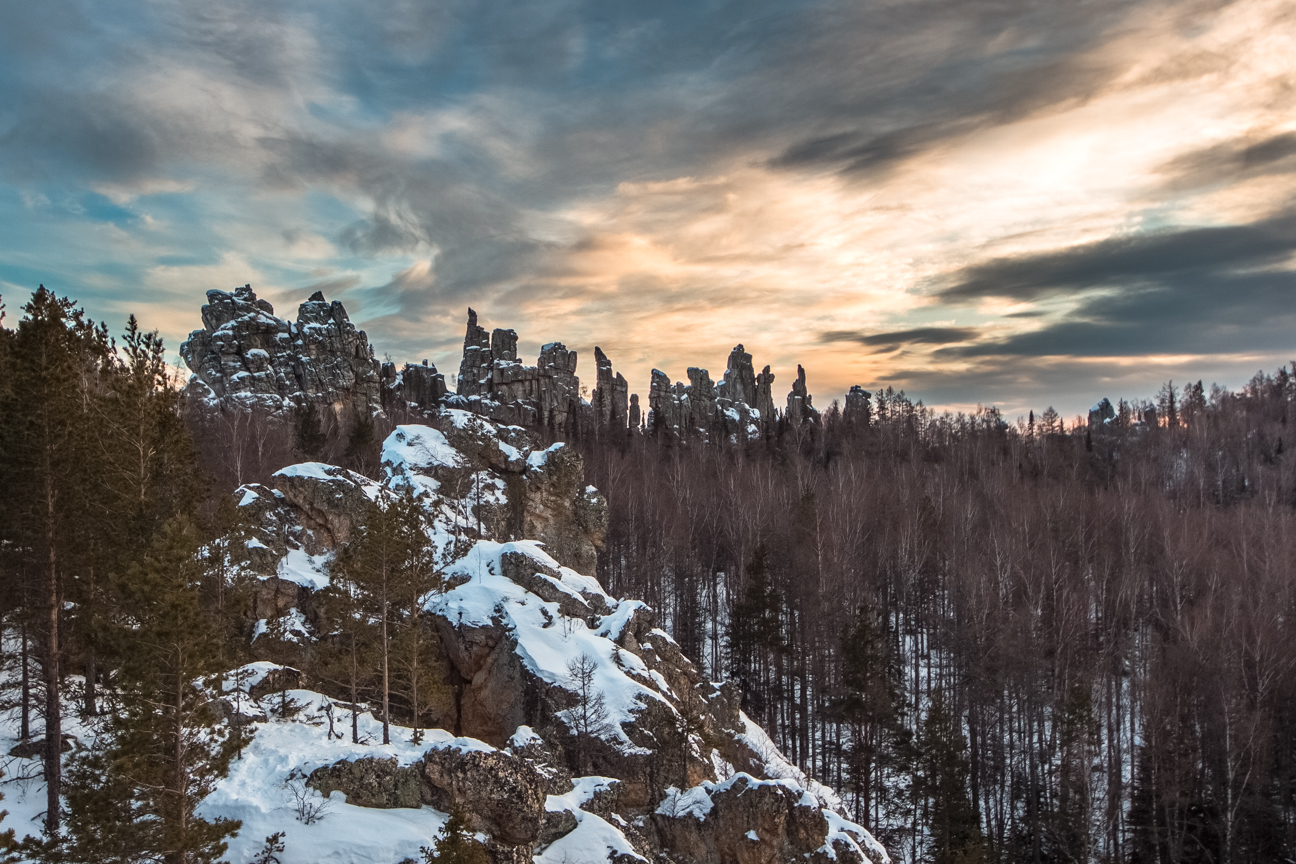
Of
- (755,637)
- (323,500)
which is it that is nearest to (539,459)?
(323,500)

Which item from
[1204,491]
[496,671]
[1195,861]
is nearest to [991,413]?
[1204,491]

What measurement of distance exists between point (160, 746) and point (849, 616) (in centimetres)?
4196

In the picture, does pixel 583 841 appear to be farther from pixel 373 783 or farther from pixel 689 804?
pixel 373 783

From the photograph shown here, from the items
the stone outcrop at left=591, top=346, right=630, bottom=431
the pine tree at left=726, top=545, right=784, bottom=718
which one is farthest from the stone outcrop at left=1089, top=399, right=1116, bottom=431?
the pine tree at left=726, top=545, right=784, bottom=718

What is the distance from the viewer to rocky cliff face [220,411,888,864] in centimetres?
1781

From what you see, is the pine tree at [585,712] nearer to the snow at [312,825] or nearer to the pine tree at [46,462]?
the snow at [312,825]

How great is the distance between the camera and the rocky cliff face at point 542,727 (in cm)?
1781

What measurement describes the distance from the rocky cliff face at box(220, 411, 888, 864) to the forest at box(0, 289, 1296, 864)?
2549 mm

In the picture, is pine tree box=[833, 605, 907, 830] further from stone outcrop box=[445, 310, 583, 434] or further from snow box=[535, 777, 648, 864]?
stone outcrop box=[445, 310, 583, 434]

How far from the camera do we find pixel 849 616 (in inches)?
1945

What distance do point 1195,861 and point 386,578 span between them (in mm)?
38558

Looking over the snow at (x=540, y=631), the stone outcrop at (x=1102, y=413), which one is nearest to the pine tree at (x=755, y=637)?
the snow at (x=540, y=631)

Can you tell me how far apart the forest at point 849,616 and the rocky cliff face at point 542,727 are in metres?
2.55

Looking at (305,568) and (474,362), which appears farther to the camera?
(474,362)
